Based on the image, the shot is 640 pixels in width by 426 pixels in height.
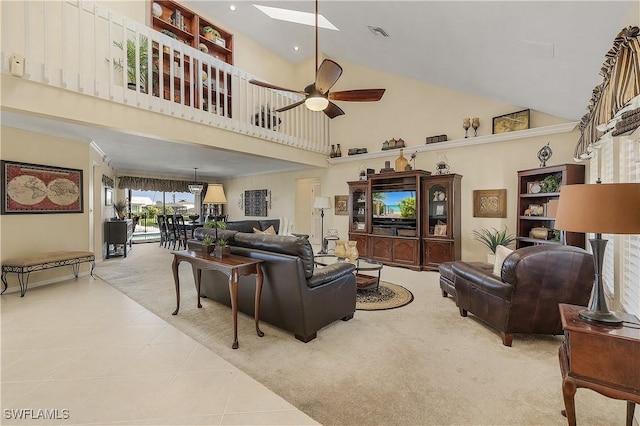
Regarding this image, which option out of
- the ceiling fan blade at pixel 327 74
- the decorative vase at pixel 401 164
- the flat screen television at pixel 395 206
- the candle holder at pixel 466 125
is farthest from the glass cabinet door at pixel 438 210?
the ceiling fan blade at pixel 327 74

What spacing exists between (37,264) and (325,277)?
167 inches

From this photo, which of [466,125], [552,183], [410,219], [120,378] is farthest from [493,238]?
[120,378]

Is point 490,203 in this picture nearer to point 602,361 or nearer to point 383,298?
point 383,298

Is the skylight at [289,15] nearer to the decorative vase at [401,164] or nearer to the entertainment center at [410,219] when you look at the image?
the decorative vase at [401,164]

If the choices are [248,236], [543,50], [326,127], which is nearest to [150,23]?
[326,127]

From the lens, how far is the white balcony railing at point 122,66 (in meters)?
3.16

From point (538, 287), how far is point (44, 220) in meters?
6.72

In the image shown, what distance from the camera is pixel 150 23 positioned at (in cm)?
532

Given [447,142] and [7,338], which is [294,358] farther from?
[447,142]

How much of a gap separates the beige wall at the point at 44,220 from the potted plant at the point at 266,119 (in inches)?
122

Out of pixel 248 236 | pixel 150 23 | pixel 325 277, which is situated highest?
pixel 150 23

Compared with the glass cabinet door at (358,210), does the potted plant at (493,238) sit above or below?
below

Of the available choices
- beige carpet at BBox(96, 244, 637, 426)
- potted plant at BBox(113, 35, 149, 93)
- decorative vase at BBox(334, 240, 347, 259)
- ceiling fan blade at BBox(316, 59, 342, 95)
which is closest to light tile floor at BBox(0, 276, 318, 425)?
beige carpet at BBox(96, 244, 637, 426)

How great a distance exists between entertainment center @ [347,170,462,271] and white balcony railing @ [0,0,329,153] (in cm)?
216
